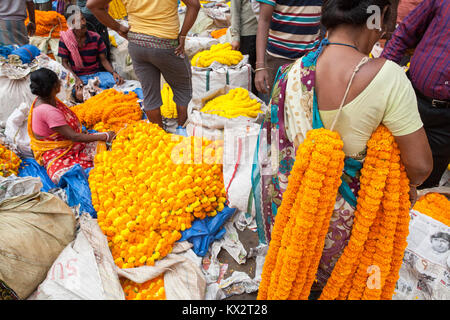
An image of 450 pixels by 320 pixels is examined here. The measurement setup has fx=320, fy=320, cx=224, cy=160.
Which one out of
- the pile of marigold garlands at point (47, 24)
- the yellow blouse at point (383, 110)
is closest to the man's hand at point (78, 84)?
the pile of marigold garlands at point (47, 24)

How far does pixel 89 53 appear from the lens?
481 centimetres

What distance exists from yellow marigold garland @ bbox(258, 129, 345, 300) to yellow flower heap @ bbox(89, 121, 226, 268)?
96 cm

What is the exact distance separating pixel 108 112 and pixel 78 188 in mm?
1409

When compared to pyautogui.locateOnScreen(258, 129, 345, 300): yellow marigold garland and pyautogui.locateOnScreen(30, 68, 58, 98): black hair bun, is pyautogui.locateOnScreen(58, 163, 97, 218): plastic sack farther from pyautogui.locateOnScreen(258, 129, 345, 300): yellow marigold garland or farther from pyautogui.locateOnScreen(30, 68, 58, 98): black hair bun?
pyautogui.locateOnScreen(258, 129, 345, 300): yellow marigold garland

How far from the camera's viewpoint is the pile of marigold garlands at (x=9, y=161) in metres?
3.07

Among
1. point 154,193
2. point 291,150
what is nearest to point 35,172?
point 154,193

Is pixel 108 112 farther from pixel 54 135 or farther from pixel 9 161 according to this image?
pixel 9 161

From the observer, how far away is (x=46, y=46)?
5395mm

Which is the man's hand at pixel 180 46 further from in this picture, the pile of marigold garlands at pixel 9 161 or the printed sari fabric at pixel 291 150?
the pile of marigold garlands at pixel 9 161

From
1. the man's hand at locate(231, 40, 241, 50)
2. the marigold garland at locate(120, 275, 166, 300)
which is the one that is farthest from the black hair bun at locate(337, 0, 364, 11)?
the man's hand at locate(231, 40, 241, 50)

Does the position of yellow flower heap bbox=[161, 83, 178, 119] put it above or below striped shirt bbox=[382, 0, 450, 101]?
below

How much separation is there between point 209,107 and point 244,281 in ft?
5.11

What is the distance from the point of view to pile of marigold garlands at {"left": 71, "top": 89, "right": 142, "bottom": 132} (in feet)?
13.0

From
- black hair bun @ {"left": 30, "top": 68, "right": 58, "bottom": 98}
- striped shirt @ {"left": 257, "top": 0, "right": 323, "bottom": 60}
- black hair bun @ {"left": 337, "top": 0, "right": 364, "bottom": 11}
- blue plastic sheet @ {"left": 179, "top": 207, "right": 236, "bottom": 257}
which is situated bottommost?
blue plastic sheet @ {"left": 179, "top": 207, "right": 236, "bottom": 257}
